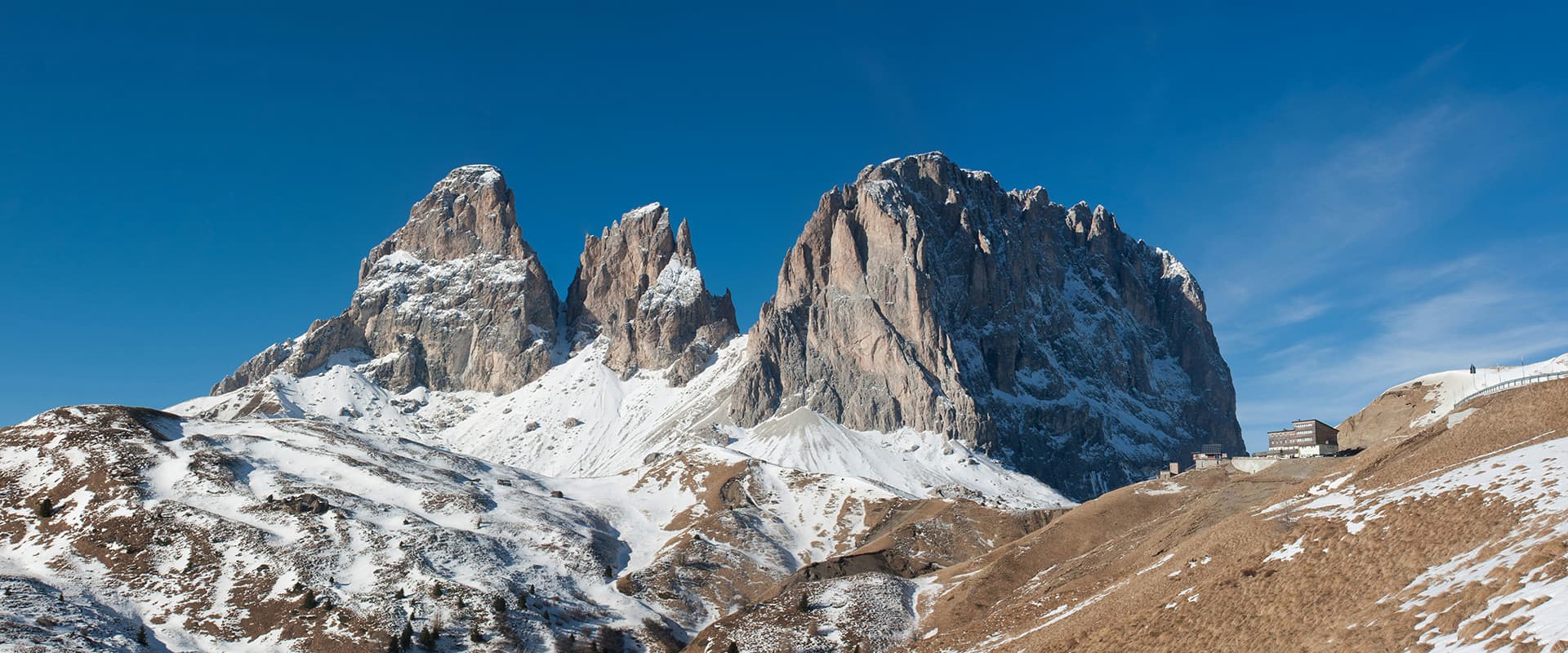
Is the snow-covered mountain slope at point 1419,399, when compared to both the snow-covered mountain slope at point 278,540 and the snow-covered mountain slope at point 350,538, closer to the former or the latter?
the snow-covered mountain slope at point 350,538

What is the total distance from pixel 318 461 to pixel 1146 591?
10201 centimetres

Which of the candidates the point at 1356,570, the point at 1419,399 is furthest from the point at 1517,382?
the point at 1356,570

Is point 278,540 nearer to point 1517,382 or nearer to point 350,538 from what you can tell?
point 350,538

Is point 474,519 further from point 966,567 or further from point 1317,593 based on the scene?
point 1317,593

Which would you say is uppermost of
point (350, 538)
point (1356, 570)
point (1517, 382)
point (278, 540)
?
point (278, 540)

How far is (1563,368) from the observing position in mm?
104250

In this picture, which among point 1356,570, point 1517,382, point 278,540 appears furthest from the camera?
point 278,540

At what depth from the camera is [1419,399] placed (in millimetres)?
98750

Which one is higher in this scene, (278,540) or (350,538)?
(278,540)

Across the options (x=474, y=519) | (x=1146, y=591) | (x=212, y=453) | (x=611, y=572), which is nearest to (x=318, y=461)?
(x=212, y=453)

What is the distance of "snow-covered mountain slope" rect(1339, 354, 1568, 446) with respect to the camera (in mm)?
94062

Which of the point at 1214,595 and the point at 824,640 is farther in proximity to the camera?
the point at 824,640

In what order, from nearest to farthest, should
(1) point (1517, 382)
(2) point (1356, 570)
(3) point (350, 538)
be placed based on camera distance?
(2) point (1356, 570) → (1) point (1517, 382) → (3) point (350, 538)

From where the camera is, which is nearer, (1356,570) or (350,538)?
(1356,570)
